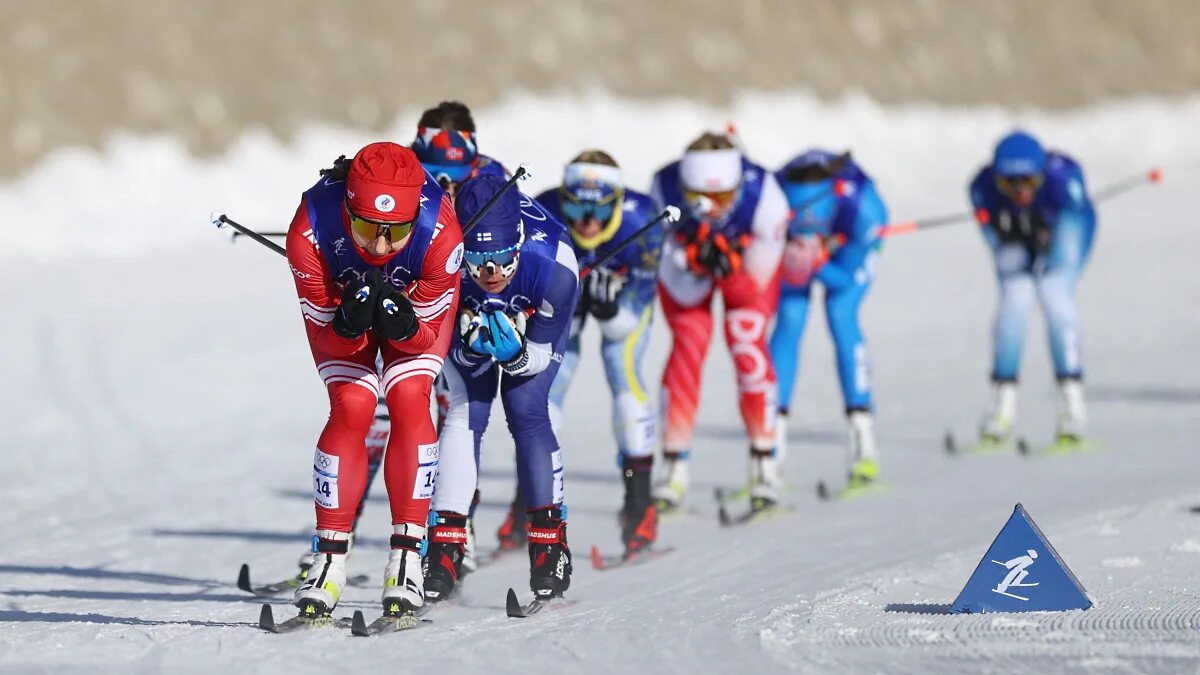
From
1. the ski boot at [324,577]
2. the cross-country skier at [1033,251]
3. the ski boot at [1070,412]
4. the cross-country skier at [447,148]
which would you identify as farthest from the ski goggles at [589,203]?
the ski boot at [1070,412]

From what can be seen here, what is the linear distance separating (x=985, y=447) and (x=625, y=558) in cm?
449

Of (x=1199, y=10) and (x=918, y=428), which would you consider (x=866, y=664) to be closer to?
(x=918, y=428)

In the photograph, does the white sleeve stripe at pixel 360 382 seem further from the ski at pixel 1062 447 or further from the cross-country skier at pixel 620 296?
the ski at pixel 1062 447

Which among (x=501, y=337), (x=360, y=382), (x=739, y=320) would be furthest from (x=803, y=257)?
(x=360, y=382)

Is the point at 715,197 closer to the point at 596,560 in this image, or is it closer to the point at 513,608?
the point at 596,560

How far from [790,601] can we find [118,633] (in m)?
2.62

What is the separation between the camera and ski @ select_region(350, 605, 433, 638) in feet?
22.2

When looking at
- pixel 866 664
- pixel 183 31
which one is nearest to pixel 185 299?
pixel 866 664

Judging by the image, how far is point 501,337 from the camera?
7.56 meters

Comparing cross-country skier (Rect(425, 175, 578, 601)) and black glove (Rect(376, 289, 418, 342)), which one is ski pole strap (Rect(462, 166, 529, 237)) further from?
black glove (Rect(376, 289, 418, 342))

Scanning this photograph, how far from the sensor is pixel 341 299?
22.2 feet

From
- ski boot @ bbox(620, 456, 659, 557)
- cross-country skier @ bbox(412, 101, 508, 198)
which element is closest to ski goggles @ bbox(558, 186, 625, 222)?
cross-country skier @ bbox(412, 101, 508, 198)

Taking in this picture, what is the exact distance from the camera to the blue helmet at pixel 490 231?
24.5 ft

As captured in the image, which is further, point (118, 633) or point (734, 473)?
point (734, 473)
